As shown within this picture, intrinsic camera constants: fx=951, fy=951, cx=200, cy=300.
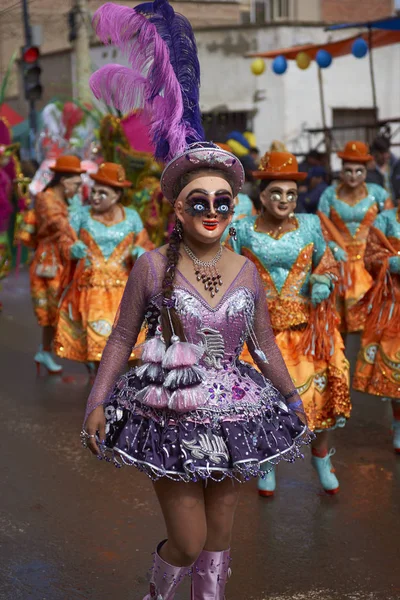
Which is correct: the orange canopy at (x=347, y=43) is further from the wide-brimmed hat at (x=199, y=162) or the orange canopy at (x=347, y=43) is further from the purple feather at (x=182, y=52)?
the wide-brimmed hat at (x=199, y=162)

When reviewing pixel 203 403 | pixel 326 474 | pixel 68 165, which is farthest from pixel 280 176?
pixel 68 165

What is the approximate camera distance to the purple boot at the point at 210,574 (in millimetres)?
3480

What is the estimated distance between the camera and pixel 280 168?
5391 mm

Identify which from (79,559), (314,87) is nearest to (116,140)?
(79,559)

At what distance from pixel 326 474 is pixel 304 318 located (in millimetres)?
916

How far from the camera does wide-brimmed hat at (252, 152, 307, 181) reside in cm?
537

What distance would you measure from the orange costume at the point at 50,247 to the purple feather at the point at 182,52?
5.30 m

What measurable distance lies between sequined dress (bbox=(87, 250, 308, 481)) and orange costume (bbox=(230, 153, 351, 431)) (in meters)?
1.76

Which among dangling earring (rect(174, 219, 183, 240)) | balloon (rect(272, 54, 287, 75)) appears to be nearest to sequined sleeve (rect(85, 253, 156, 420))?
dangling earring (rect(174, 219, 183, 240))

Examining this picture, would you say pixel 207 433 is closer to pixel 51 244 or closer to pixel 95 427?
pixel 95 427

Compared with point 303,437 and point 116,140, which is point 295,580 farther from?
point 116,140

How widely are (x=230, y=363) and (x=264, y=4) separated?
24516 millimetres

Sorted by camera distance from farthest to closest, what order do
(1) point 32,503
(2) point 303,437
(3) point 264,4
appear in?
(3) point 264,4
(1) point 32,503
(2) point 303,437

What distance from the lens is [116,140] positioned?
11531 mm
